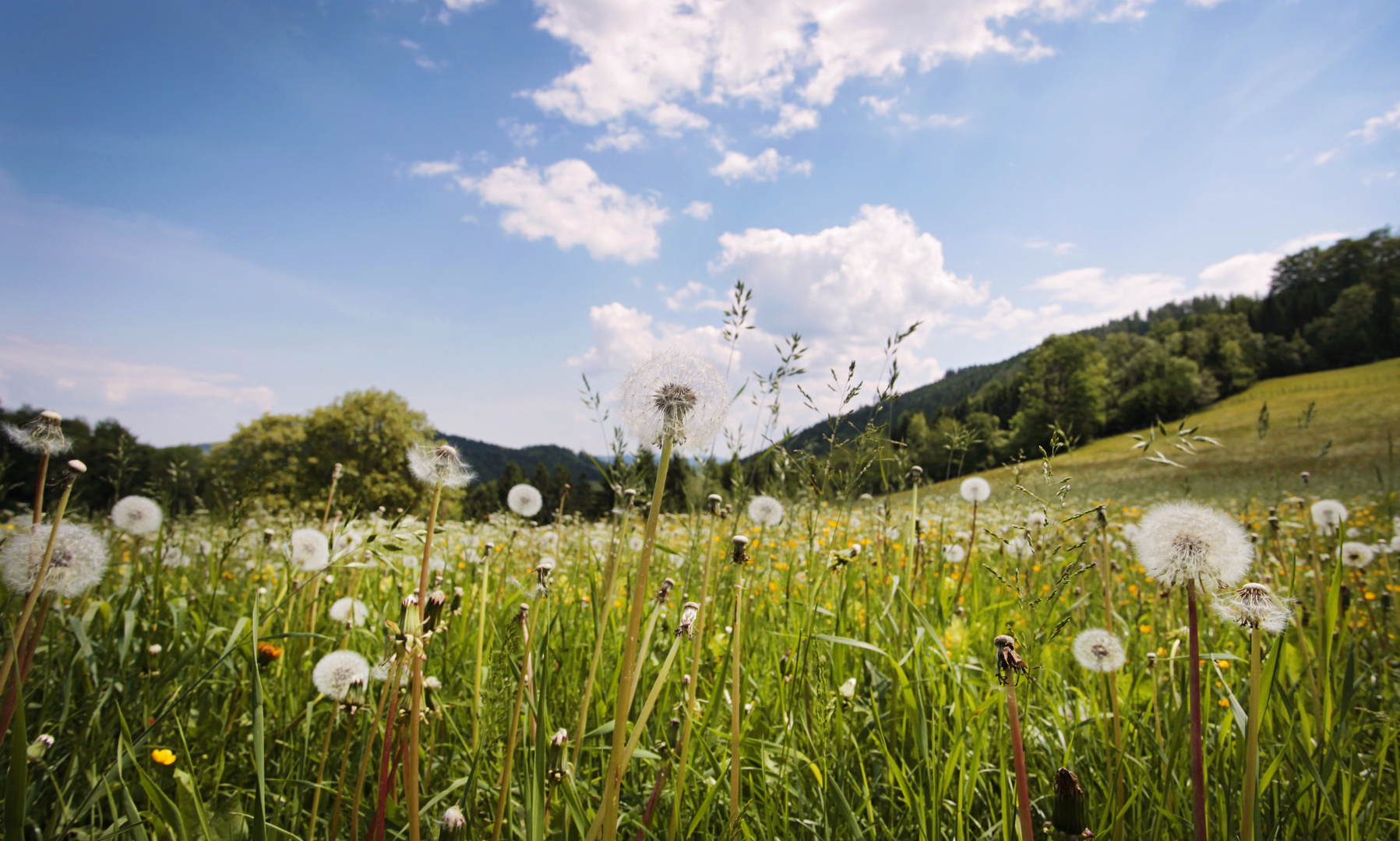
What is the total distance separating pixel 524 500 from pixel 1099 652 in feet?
9.55

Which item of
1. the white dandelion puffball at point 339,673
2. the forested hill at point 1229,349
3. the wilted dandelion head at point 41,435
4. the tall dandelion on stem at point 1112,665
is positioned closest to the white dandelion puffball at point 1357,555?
the tall dandelion on stem at point 1112,665

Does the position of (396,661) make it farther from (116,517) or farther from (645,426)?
(116,517)

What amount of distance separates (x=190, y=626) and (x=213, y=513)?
2335mm

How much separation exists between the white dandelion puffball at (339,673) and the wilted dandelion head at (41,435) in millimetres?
750

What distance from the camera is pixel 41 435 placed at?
3.69 ft

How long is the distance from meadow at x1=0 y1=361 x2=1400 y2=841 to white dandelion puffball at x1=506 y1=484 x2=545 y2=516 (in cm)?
63

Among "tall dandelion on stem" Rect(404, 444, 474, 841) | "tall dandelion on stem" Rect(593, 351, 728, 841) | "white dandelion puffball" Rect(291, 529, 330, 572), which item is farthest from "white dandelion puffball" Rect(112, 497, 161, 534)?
"tall dandelion on stem" Rect(593, 351, 728, 841)

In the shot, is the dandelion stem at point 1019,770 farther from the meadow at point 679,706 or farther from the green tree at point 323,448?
the green tree at point 323,448

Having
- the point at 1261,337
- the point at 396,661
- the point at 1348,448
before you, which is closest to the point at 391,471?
the point at 396,661

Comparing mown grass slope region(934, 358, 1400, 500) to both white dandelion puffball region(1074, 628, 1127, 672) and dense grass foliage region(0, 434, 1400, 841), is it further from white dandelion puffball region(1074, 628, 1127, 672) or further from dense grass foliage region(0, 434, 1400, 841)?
white dandelion puffball region(1074, 628, 1127, 672)

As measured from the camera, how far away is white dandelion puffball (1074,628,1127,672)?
60.3 inches

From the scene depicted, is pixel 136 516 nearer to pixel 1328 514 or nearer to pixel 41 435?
pixel 41 435

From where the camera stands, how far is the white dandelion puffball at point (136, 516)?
2.41 m

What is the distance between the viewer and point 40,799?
1.54 m
